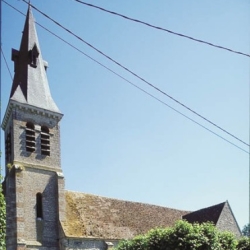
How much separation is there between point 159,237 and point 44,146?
1051cm

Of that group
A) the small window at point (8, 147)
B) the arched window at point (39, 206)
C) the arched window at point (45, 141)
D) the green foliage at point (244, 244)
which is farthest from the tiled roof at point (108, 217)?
the green foliage at point (244, 244)

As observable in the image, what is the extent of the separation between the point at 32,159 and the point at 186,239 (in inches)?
447

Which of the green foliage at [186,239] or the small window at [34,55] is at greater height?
the small window at [34,55]

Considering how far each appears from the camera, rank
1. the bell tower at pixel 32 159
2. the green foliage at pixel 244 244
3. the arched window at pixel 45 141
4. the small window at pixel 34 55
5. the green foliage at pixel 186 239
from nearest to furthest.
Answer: the green foliage at pixel 186 239
the green foliage at pixel 244 244
the bell tower at pixel 32 159
the arched window at pixel 45 141
the small window at pixel 34 55

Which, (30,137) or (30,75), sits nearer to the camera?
(30,137)

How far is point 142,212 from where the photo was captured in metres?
30.0

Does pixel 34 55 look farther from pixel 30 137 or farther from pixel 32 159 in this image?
pixel 32 159

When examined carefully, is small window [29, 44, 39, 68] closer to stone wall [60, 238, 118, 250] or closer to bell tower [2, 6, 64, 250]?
bell tower [2, 6, 64, 250]

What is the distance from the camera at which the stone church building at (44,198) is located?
23.6 meters

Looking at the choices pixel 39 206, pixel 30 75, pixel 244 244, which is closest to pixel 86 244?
pixel 39 206

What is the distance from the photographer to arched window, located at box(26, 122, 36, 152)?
26.0 meters

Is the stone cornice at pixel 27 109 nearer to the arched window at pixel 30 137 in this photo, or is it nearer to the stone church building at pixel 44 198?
the stone church building at pixel 44 198

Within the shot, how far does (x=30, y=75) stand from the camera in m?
28.9

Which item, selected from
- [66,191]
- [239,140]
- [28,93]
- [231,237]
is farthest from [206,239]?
[28,93]
